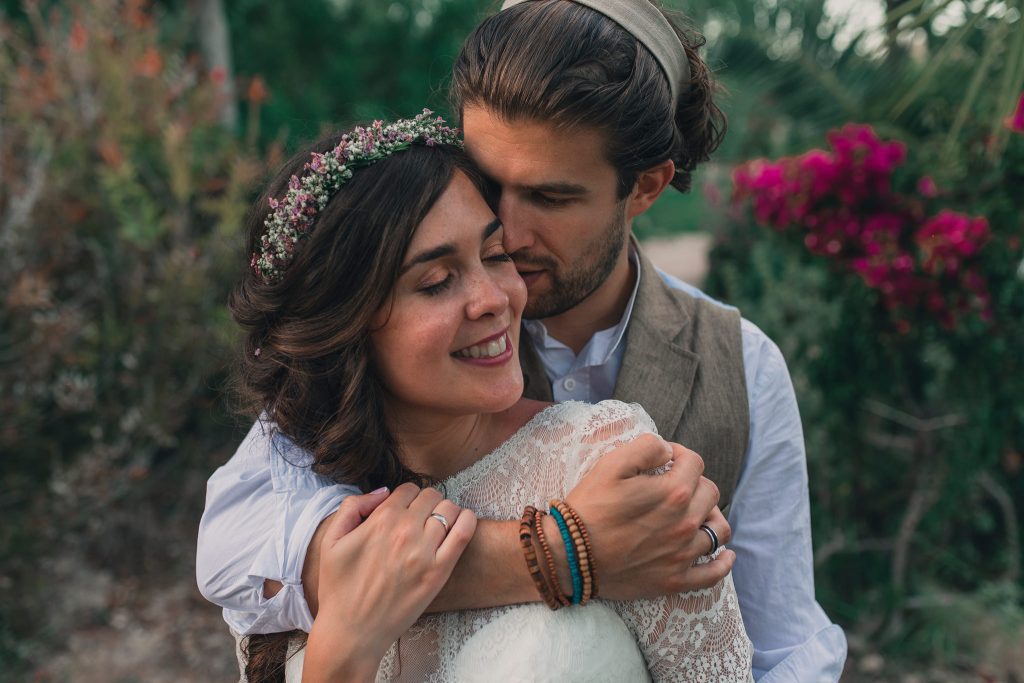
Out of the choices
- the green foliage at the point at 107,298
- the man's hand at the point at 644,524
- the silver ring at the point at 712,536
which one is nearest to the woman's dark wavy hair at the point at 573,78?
the man's hand at the point at 644,524

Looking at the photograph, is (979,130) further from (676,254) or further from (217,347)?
(217,347)

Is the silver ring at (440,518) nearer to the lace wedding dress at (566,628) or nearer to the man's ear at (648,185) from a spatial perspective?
the lace wedding dress at (566,628)

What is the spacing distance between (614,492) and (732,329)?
2.77 ft

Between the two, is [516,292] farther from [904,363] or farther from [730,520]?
[904,363]

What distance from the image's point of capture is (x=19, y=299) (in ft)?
13.5

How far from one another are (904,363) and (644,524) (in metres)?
3.10

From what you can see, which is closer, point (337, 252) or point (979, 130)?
point (337, 252)

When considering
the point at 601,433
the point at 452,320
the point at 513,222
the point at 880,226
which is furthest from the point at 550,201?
the point at 880,226

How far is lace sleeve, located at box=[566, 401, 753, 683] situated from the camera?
183 centimetres

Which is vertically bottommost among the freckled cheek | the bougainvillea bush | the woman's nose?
the bougainvillea bush

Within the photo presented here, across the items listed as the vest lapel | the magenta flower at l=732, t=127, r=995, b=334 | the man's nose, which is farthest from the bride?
the magenta flower at l=732, t=127, r=995, b=334

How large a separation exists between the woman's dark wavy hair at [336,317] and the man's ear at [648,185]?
57cm

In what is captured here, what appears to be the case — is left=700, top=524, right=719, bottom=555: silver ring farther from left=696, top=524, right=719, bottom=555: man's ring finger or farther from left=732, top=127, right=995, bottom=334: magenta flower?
left=732, top=127, right=995, bottom=334: magenta flower

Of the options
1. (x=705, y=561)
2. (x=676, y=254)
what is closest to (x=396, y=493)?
(x=705, y=561)
